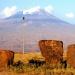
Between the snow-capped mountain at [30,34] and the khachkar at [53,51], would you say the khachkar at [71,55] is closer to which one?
the khachkar at [53,51]

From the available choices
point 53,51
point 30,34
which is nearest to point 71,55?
point 53,51

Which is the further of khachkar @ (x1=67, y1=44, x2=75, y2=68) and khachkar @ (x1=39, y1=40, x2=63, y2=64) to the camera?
khachkar @ (x1=39, y1=40, x2=63, y2=64)

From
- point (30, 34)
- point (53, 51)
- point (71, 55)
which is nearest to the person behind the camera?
point (71, 55)

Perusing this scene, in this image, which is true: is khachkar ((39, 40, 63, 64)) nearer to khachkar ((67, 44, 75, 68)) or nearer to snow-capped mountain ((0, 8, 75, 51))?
khachkar ((67, 44, 75, 68))

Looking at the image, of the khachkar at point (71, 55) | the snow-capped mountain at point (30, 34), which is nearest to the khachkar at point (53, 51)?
the khachkar at point (71, 55)

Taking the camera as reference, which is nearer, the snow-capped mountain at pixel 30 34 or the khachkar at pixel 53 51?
the khachkar at pixel 53 51

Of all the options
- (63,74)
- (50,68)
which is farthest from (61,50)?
(63,74)

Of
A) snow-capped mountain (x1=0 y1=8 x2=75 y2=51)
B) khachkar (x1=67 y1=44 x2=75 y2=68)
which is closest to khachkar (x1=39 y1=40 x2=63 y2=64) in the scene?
khachkar (x1=67 y1=44 x2=75 y2=68)

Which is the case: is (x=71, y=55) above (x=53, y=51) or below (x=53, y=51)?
Result: below

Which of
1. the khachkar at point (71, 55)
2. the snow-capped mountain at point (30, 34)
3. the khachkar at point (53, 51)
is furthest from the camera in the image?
the snow-capped mountain at point (30, 34)

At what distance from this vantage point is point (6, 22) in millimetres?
183000

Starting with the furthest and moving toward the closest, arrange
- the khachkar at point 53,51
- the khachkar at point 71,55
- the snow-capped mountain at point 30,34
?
the snow-capped mountain at point 30,34 → the khachkar at point 53,51 → the khachkar at point 71,55

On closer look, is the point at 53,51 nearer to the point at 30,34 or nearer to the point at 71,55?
the point at 71,55

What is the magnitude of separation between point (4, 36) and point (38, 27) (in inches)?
1215
